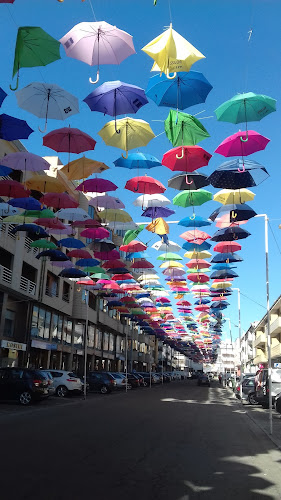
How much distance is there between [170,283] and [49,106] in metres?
17.7

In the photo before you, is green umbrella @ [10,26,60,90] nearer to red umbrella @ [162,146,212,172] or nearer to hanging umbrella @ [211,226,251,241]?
red umbrella @ [162,146,212,172]

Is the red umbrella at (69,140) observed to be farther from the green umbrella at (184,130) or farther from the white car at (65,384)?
the white car at (65,384)

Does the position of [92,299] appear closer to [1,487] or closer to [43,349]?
[43,349]

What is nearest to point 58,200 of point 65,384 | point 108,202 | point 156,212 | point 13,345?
point 108,202

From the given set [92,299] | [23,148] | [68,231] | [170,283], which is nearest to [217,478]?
[68,231]

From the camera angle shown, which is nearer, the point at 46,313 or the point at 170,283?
the point at 170,283

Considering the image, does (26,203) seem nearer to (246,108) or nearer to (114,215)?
(114,215)

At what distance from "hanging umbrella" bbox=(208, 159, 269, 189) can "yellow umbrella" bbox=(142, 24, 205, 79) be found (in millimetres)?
4491

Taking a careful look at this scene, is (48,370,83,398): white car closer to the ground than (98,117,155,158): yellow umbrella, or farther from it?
closer to the ground

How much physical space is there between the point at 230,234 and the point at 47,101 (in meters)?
8.70

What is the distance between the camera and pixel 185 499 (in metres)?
5.94

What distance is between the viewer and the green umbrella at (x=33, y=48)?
8680 mm

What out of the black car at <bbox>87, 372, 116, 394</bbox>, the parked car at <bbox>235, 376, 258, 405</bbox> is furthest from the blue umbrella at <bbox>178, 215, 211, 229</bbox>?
the black car at <bbox>87, 372, 116, 394</bbox>

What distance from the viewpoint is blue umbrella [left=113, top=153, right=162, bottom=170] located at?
43.9 feet
